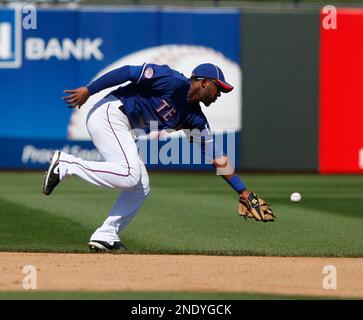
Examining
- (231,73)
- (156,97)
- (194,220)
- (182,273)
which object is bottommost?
(182,273)

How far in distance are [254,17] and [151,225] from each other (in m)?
9.83

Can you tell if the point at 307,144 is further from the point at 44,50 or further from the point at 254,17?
the point at 44,50

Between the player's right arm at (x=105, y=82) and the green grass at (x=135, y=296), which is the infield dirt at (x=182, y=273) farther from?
the player's right arm at (x=105, y=82)

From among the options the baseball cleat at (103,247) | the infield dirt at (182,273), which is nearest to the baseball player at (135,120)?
the baseball cleat at (103,247)

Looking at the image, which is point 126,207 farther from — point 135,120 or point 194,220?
point 194,220

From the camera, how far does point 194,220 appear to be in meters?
11.8

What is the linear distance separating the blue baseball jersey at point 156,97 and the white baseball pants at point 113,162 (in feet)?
0.42

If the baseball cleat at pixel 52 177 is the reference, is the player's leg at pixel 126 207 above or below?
below

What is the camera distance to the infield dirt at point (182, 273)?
6.88m

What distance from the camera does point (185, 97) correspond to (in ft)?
27.7

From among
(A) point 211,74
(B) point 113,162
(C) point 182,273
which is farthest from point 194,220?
(C) point 182,273

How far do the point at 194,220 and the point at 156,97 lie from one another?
11.8 feet
